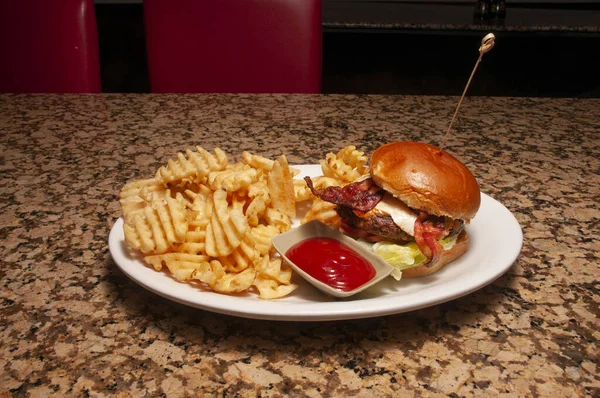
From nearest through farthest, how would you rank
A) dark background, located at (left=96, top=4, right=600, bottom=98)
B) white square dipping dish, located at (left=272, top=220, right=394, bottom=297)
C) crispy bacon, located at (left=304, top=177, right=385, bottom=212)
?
white square dipping dish, located at (left=272, top=220, right=394, bottom=297) → crispy bacon, located at (left=304, top=177, right=385, bottom=212) → dark background, located at (left=96, top=4, right=600, bottom=98)

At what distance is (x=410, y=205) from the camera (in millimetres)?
1312

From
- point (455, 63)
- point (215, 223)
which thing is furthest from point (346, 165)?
point (455, 63)

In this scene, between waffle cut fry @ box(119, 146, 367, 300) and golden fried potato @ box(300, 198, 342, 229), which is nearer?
waffle cut fry @ box(119, 146, 367, 300)

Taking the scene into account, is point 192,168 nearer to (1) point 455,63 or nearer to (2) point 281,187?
(2) point 281,187

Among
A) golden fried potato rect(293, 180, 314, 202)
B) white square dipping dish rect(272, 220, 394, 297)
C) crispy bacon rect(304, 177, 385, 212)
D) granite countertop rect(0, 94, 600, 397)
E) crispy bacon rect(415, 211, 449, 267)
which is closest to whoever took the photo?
granite countertop rect(0, 94, 600, 397)

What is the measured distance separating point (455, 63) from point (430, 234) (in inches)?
141

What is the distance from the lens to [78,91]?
2922 millimetres

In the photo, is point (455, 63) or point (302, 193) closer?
point (302, 193)

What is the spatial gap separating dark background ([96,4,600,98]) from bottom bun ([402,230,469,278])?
3.35 meters

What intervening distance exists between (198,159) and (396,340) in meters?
0.60

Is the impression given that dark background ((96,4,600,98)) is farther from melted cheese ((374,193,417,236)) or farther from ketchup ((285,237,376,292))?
ketchup ((285,237,376,292))

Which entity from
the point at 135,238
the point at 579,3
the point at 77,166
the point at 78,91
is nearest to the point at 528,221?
the point at 135,238

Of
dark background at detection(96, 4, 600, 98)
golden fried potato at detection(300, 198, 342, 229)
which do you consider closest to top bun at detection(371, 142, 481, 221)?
golden fried potato at detection(300, 198, 342, 229)

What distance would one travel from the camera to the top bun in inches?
51.2
